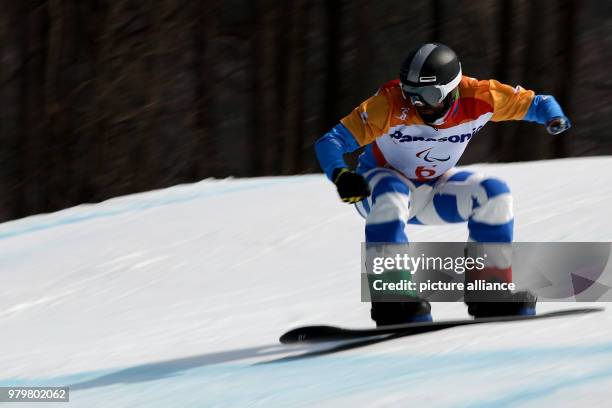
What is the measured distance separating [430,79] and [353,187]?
0.51m

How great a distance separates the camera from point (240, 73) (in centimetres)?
1377

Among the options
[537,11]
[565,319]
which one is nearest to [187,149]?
[537,11]

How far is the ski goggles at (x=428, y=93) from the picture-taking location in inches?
163

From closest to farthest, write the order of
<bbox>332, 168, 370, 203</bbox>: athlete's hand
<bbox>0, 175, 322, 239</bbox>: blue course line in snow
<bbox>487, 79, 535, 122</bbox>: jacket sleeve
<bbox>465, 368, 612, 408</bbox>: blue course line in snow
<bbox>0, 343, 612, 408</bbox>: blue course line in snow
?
<bbox>465, 368, 612, 408</bbox>: blue course line in snow, <bbox>0, 343, 612, 408</bbox>: blue course line in snow, <bbox>332, 168, 370, 203</bbox>: athlete's hand, <bbox>487, 79, 535, 122</bbox>: jacket sleeve, <bbox>0, 175, 322, 239</bbox>: blue course line in snow

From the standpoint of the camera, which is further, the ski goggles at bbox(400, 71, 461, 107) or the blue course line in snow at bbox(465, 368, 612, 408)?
the ski goggles at bbox(400, 71, 461, 107)

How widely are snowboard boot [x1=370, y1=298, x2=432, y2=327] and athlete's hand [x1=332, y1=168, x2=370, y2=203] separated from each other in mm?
442

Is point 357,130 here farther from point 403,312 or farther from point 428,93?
point 403,312

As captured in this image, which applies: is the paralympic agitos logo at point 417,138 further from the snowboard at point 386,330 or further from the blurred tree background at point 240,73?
the blurred tree background at point 240,73

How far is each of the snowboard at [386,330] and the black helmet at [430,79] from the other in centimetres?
80

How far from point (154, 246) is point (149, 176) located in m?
7.00

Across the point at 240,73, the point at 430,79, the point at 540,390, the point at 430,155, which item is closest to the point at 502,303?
the point at 430,155

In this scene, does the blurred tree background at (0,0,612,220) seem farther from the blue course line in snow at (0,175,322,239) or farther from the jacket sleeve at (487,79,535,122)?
the jacket sleeve at (487,79,535,122)

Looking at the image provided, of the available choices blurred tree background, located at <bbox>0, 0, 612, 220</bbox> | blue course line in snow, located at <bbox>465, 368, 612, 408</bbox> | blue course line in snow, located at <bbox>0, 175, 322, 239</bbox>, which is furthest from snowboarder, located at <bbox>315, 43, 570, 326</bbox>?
blurred tree background, located at <bbox>0, 0, 612, 220</bbox>

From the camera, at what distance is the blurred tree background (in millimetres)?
13297
